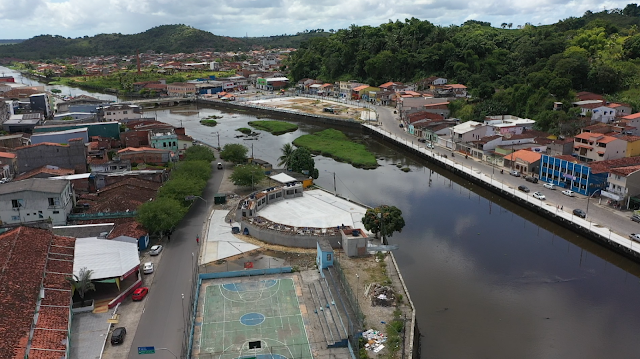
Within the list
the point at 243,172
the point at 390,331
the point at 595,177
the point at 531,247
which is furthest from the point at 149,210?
the point at 595,177

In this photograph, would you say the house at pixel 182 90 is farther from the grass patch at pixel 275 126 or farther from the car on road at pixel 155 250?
the car on road at pixel 155 250

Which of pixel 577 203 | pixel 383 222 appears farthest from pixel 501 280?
pixel 577 203

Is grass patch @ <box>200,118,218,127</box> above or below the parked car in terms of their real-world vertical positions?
above

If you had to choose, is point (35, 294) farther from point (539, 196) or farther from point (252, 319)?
point (539, 196)

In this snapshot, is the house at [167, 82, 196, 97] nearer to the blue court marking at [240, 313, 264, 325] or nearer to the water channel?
the water channel

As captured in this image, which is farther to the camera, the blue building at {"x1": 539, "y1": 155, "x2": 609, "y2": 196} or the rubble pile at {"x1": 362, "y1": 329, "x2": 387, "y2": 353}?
the blue building at {"x1": 539, "y1": 155, "x2": 609, "y2": 196}

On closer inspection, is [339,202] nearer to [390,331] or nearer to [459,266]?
[459,266]

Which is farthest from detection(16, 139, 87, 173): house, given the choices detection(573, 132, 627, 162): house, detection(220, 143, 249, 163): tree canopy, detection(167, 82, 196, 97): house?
detection(167, 82, 196, 97): house

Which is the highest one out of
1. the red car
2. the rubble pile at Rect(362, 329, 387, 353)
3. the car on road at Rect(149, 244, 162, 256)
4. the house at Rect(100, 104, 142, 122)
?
the house at Rect(100, 104, 142, 122)
